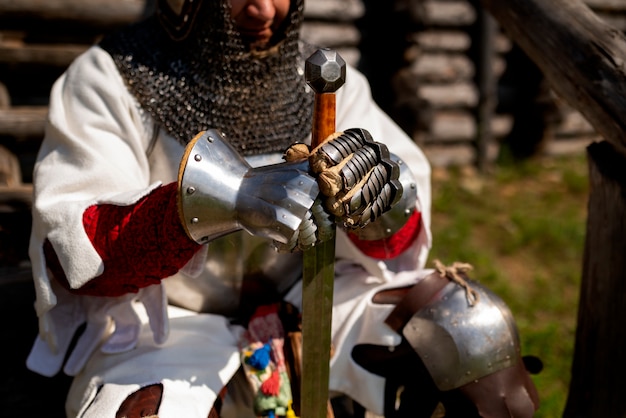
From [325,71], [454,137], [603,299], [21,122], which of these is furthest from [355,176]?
[454,137]

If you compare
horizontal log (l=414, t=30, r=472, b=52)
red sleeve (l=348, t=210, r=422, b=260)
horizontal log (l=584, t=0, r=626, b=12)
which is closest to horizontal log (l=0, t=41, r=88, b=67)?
red sleeve (l=348, t=210, r=422, b=260)

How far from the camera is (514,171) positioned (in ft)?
16.5

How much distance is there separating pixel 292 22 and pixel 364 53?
2.47m

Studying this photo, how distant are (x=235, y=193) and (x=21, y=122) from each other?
159 cm

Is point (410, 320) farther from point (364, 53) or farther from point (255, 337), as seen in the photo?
point (364, 53)

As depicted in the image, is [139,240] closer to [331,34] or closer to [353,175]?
[353,175]

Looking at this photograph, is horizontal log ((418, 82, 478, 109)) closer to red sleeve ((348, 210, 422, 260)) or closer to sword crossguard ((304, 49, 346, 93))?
red sleeve ((348, 210, 422, 260))

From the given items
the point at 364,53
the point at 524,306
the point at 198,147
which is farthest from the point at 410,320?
the point at 364,53

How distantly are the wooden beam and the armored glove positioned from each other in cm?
88

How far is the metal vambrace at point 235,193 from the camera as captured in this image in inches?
51.6

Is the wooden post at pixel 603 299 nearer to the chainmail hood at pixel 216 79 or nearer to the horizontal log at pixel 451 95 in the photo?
the chainmail hood at pixel 216 79

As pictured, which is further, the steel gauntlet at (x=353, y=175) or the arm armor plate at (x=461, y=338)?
the arm armor plate at (x=461, y=338)

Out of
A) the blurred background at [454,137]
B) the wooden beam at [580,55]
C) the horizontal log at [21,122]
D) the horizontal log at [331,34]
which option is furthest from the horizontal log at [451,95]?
the horizontal log at [21,122]

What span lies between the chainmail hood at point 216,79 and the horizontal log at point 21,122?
91 cm
